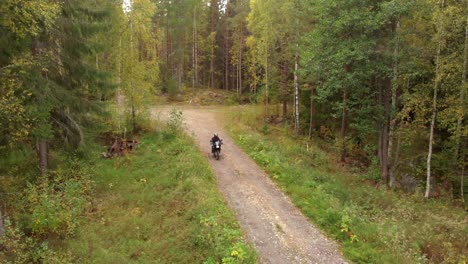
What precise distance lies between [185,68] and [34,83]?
43807mm

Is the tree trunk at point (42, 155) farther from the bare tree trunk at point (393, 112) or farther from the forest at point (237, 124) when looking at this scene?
the bare tree trunk at point (393, 112)

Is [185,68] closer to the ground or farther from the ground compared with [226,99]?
farther from the ground

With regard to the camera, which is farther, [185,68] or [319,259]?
[185,68]

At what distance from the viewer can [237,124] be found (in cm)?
3023

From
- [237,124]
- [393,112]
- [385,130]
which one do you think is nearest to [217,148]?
[237,124]

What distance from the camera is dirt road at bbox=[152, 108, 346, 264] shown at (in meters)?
12.2

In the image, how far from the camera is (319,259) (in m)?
11.9

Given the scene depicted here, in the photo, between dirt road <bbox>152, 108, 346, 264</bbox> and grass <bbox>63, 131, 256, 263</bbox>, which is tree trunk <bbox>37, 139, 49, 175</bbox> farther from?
dirt road <bbox>152, 108, 346, 264</bbox>

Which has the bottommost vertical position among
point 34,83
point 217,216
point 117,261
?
point 117,261

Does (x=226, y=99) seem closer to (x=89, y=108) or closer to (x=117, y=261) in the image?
(x=89, y=108)

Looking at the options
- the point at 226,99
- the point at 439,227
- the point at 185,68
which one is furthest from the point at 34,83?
the point at 185,68

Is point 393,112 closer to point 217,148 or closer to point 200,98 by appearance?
point 217,148

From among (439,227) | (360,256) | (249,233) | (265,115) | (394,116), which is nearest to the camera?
(360,256)

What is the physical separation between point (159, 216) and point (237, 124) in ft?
52.1
